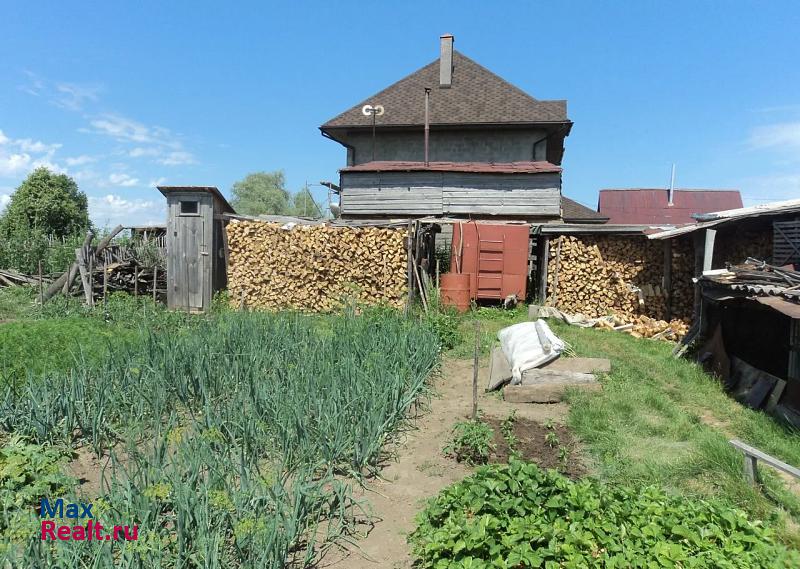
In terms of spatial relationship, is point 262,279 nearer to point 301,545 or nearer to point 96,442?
point 96,442

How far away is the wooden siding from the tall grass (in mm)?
9607

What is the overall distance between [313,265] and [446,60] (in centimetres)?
1217

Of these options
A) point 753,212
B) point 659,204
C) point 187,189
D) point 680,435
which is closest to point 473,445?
point 680,435

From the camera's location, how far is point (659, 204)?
25.8 meters

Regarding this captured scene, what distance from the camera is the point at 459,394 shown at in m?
5.80

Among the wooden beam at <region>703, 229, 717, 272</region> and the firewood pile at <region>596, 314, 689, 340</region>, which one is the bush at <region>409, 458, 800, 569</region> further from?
the firewood pile at <region>596, 314, 689, 340</region>

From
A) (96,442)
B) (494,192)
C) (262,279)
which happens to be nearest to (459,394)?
(96,442)

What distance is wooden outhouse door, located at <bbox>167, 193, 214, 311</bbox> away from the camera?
1141 cm

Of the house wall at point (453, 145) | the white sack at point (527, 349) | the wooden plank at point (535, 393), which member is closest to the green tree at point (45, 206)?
A: the house wall at point (453, 145)

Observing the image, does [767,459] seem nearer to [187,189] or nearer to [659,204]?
[187,189]

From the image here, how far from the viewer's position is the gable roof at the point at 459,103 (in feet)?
55.5

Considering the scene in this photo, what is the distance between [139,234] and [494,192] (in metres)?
10.4

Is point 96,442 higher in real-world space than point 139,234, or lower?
lower

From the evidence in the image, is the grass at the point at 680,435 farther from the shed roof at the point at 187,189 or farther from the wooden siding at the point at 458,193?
the shed roof at the point at 187,189
